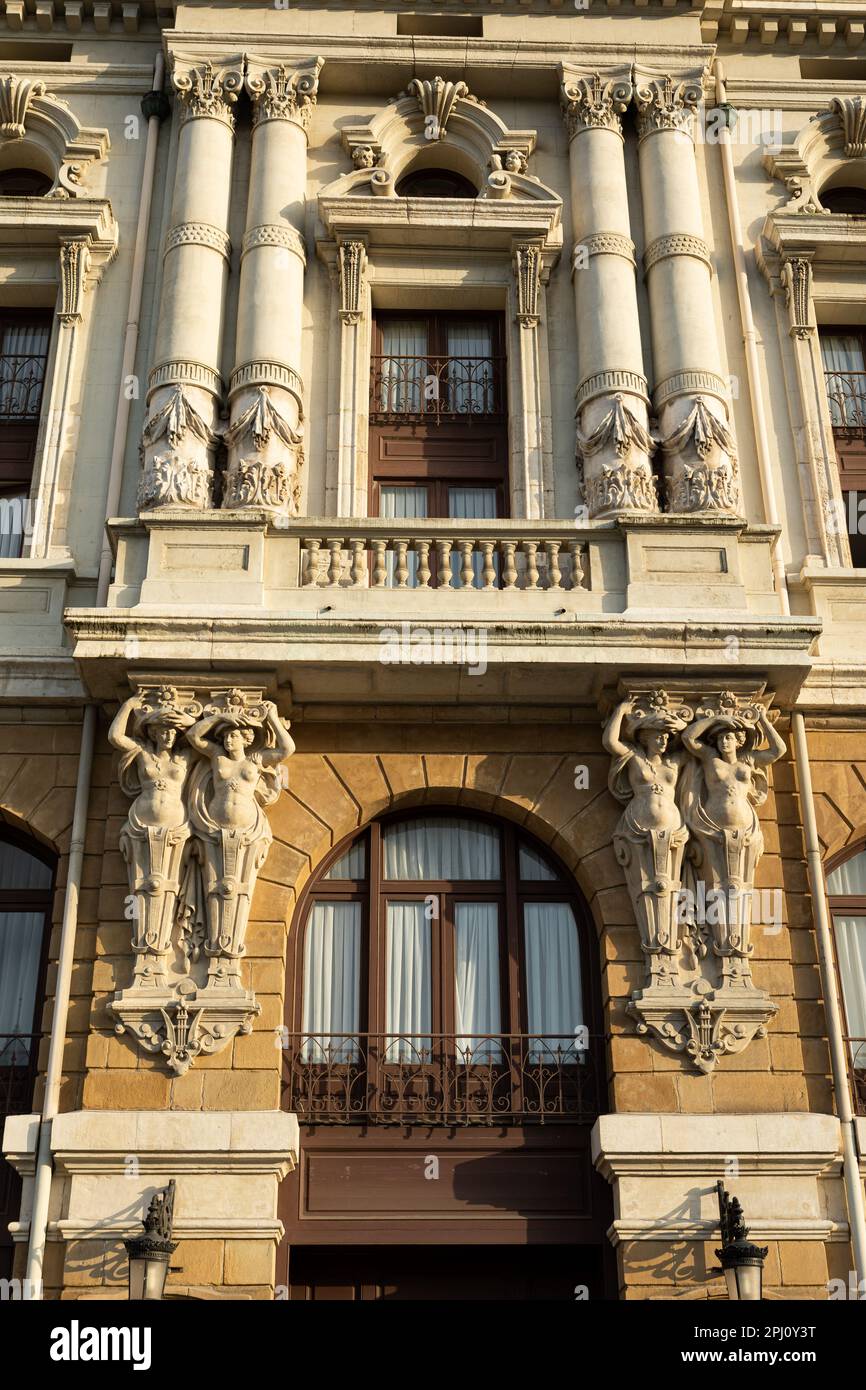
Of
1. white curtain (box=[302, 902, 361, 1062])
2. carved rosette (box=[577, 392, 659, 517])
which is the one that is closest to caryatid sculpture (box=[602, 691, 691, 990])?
carved rosette (box=[577, 392, 659, 517])

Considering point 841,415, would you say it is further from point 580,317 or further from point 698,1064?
point 698,1064

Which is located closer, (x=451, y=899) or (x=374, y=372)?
(x=451, y=899)

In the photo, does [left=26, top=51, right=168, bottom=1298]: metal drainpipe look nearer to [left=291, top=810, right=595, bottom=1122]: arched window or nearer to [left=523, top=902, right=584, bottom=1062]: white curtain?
[left=291, top=810, right=595, bottom=1122]: arched window

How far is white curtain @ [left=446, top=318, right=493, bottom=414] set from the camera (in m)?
19.3

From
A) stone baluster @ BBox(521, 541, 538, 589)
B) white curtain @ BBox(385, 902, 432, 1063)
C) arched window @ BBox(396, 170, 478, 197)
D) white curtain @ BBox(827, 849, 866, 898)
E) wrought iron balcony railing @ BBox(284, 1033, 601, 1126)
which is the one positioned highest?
arched window @ BBox(396, 170, 478, 197)

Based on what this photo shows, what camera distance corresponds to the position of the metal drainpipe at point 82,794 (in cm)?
1423

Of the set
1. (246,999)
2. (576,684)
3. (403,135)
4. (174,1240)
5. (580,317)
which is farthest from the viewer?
(403,135)

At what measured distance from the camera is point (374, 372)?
19328 mm

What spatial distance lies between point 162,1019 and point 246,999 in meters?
0.81

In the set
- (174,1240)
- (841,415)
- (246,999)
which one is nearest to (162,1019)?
(246,999)

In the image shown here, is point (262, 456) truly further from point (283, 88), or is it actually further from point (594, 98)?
point (594, 98)

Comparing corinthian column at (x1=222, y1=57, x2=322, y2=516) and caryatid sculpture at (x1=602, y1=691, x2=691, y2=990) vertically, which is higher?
corinthian column at (x1=222, y1=57, x2=322, y2=516)

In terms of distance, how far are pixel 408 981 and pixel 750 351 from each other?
8807 millimetres

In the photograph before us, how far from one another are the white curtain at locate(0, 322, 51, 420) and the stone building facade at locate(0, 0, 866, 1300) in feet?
0.17
